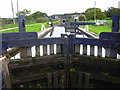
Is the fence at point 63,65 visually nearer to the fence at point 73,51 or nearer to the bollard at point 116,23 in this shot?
the fence at point 73,51

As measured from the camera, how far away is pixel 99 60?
3.25 meters

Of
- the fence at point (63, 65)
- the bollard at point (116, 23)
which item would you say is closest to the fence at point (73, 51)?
the fence at point (63, 65)

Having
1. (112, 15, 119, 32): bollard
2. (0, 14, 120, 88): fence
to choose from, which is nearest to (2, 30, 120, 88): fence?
A: (0, 14, 120, 88): fence

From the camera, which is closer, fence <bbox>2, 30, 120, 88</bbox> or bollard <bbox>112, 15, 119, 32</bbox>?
fence <bbox>2, 30, 120, 88</bbox>

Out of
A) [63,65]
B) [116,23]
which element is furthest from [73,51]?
[116,23]

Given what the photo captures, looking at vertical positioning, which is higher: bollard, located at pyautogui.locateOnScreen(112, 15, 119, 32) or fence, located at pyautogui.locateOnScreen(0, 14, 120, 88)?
bollard, located at pyautogui.locateOnScreen(112, 15, 119, 32)

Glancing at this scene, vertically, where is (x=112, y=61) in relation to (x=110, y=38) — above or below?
below

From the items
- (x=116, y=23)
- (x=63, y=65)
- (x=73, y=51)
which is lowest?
(x=63, y=65)

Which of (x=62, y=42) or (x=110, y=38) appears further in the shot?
(x=62, y=42)

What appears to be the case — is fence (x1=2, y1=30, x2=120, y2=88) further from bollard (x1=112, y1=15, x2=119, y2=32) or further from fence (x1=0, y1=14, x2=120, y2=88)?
bollard (x1=112, y1=15, x2=119, y2=32)

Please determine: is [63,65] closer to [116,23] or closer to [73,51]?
[73,51]

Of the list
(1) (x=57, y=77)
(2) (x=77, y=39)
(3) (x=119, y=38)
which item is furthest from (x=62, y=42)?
(3) (x=119, y=38)

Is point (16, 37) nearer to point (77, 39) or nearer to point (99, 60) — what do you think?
point (77, 39)

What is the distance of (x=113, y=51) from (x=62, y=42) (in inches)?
59.6
